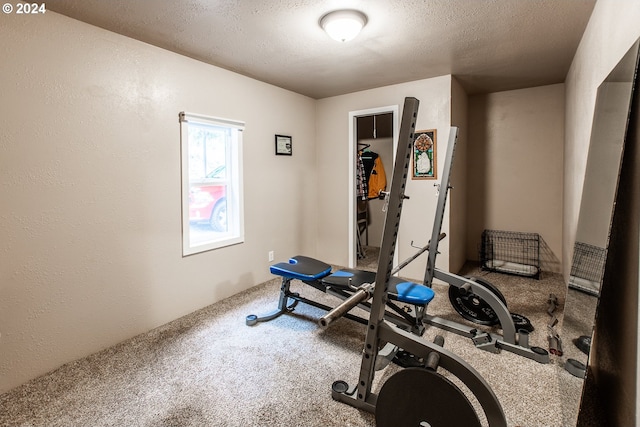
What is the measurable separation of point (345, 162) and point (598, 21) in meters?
2.63

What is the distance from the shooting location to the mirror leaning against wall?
54.8 inches

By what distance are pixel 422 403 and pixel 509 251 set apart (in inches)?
145

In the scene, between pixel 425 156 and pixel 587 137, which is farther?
pixel 425 156

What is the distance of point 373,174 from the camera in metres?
4.94

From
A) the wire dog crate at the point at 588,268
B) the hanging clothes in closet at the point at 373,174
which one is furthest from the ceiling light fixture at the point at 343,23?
the hanging clothes in closet at the point at 373,174

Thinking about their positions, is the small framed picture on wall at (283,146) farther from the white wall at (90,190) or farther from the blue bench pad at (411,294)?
the blue bench pad at (411,294)

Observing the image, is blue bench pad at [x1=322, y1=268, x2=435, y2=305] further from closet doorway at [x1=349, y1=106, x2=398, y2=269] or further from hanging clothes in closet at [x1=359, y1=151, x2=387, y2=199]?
hanging clothes in closet at [x1=359, y1=151, x2=387, y2=199]

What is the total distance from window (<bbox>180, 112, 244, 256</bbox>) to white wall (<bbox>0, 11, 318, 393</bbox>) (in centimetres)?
10

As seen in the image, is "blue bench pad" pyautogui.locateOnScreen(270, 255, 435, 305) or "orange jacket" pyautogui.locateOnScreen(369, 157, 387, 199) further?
"orange jacket" pyautogui.locateOnScreen(369, 157, 387, 199)

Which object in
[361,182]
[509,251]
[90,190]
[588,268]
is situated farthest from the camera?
[361,182]

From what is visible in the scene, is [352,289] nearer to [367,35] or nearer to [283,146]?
[367,35]

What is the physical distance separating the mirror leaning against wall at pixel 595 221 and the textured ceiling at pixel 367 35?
87 cm

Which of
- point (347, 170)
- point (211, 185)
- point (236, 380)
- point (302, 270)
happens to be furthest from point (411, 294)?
point (347, 170)

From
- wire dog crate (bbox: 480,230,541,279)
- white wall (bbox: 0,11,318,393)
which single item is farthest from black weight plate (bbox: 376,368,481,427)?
wire dog crate (bbox: 480,230,541,279)
